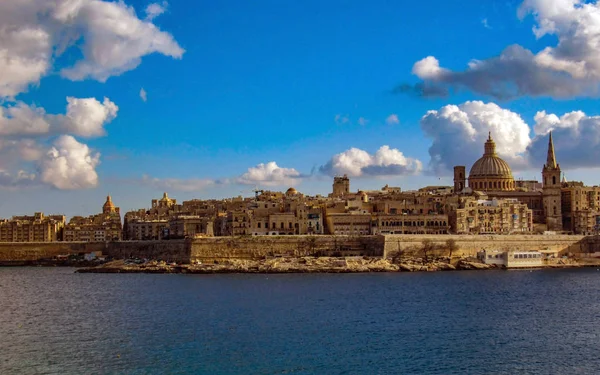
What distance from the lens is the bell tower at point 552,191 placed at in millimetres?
67812

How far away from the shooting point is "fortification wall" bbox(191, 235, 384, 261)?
2106 inches

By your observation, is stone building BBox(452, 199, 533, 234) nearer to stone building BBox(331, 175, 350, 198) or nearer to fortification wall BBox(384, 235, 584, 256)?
fortification wall BBox(384, 235, 584, 256)

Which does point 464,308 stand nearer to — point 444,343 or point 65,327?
point 444,343

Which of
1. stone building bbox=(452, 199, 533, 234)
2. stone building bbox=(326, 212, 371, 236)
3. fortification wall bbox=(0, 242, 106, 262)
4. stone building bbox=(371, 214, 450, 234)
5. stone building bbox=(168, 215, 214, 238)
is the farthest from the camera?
stone building bbox=(168, 215, 214, 238)

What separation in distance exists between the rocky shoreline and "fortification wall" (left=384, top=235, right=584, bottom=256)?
197cm

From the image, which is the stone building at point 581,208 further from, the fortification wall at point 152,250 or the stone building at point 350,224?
the fortification wall at point 152,250

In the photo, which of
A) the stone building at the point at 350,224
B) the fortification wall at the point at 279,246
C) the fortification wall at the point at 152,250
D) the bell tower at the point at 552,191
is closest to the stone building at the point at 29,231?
the fortification wall at the point at 152,250

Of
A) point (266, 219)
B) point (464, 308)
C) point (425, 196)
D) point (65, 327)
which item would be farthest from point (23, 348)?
point (425, 196)

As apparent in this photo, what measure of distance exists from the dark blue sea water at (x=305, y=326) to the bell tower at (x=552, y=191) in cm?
2651

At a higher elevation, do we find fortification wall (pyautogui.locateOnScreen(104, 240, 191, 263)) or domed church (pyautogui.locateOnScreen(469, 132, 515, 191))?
domed church (pyautogui.locateOnScreen(469, 132, 515, 191))

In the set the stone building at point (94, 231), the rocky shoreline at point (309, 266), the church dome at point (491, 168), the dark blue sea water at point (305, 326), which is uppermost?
the church dome at point (491, 168)

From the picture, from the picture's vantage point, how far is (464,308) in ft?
103

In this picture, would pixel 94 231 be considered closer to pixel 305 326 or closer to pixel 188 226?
pixel 188 226

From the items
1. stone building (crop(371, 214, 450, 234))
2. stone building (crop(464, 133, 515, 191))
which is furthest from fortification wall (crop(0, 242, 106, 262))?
stone building (crop(464, 133, 515, 191))
